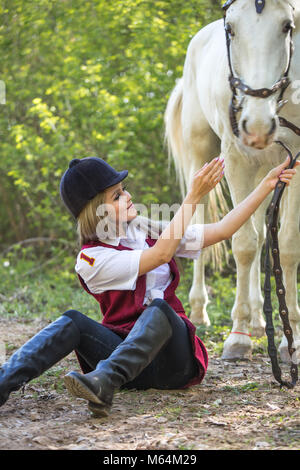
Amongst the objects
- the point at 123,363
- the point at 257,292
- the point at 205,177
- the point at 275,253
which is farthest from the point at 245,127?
the point at 257,292

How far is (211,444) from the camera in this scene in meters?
2.29

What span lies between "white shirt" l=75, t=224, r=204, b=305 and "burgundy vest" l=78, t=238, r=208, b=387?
33mm

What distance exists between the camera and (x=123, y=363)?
2.57 metres

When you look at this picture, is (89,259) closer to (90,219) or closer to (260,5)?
(90,219)

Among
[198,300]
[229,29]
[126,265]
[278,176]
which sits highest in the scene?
[229,29]

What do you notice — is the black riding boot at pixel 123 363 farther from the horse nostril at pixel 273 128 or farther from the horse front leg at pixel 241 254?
the horse front leg at pixel 241 254

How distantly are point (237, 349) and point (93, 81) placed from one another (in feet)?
14.9

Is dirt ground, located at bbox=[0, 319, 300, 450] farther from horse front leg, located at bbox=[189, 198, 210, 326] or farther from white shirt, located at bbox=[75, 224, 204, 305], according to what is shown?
horse front leg, located at bbox=[189, 198, 210, 326]

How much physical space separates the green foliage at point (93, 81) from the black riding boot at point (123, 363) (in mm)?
4463

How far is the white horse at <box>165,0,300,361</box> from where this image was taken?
3.12 m

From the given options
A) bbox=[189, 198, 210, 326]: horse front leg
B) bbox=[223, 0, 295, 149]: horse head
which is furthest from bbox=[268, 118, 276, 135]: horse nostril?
bbox=[189, 198, 210, 326]: horse front leg

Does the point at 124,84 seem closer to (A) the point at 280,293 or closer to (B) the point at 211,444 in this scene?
(A) the point at 280,293

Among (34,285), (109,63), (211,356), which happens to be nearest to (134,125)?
(109,63)

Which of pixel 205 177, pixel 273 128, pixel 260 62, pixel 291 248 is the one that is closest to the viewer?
pixel 205 177
